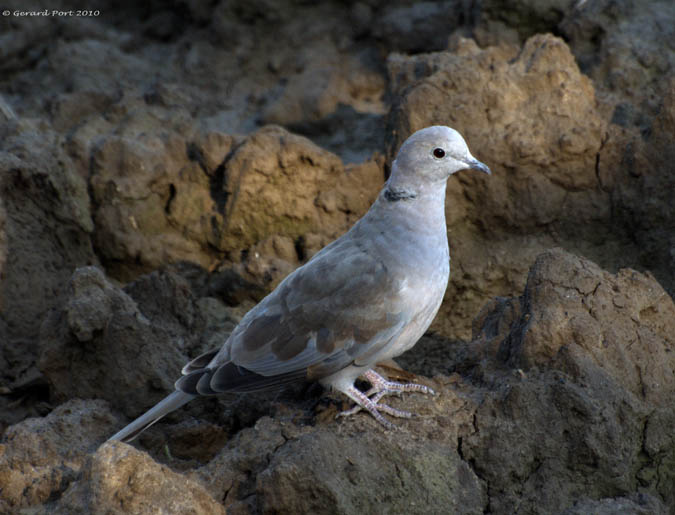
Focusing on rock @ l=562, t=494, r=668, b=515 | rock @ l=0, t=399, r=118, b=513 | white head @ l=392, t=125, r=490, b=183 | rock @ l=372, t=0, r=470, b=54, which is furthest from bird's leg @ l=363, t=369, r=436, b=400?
rock @ l=372, t=0, r=470, b=54

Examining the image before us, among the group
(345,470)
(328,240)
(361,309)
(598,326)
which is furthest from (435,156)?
(328,240)

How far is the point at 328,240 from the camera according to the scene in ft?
18.2

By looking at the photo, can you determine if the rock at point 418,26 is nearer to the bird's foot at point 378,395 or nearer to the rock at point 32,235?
the rock at point 32,235

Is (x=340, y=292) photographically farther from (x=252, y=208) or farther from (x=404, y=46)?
(x=404, y=46)

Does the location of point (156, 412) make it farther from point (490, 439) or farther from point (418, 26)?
point (418, 26)

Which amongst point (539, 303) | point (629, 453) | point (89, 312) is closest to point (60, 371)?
point (89, 312)

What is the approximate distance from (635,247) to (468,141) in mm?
1219

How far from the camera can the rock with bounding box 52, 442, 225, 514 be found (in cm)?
278

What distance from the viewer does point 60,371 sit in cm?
418

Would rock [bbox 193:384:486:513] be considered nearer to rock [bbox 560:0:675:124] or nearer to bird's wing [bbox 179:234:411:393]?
bird's wing [bbox 179:234:411:393]

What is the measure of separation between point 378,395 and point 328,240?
214cm

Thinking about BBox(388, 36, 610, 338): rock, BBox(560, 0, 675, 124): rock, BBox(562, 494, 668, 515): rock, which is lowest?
BBox(562, 494, 668, 515): rock

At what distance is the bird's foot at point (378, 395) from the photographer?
3.41 m

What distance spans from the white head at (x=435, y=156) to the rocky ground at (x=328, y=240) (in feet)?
1.95
